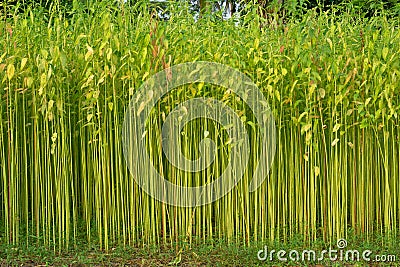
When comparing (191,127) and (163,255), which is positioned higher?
(191,127)

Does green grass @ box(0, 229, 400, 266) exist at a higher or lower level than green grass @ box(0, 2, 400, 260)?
lower

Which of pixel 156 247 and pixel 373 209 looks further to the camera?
pixel 373 209

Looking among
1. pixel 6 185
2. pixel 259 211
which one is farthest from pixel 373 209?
pixel 6 185

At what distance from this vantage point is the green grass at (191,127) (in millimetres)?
2744

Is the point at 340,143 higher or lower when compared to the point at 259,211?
higher

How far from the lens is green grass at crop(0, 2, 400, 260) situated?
2.74 m

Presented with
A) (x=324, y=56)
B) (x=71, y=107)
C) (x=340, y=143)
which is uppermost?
(x=324, y=56)

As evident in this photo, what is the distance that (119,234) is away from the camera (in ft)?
9.48

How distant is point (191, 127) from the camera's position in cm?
286

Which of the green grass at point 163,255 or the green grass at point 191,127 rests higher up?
the green grass at point 191,127

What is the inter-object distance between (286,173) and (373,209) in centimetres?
66

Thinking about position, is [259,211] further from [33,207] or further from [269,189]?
[33,207]

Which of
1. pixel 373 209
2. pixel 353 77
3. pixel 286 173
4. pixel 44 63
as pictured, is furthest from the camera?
pixel 373 209

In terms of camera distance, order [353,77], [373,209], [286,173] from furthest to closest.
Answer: [373,209]
[286,173]
[353,77]
